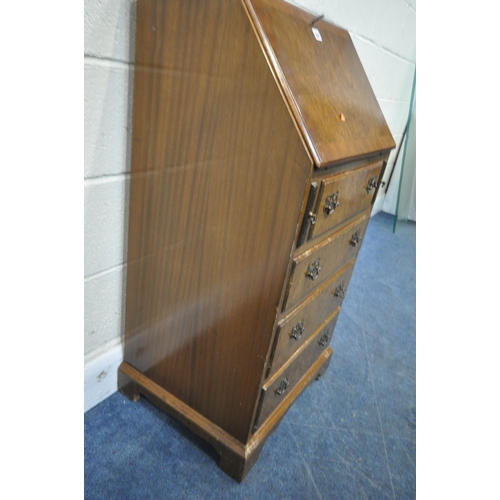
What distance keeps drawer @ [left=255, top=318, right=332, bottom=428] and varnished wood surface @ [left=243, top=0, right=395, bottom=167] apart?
22.4 inches

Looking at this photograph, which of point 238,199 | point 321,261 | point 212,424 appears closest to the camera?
point 238,199

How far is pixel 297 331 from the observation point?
0.97 m

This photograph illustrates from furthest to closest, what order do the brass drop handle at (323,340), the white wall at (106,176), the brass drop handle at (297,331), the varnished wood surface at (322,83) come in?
the brass drop handle at (323,340)
the brass drop handle at (297,331)
the white wall at (106,176)
the varnished wood surface at (322,83)

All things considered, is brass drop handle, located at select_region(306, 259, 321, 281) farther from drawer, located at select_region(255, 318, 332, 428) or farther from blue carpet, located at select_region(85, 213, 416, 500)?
blue carpet, located at select_region(85, 213, 416, 500)

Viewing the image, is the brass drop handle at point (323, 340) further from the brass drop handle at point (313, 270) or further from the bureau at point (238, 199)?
the brass drop handle at point (313, 270)

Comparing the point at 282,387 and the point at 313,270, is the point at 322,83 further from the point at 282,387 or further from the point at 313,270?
the point at 282,387

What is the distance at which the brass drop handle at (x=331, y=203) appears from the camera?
78 centimetres

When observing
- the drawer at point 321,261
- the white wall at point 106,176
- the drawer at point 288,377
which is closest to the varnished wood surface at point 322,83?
the drawer at point 321,261

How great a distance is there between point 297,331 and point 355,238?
32 cm

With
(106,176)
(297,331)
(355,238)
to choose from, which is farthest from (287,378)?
(106,176)

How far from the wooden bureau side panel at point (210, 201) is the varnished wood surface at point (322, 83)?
0.09ft

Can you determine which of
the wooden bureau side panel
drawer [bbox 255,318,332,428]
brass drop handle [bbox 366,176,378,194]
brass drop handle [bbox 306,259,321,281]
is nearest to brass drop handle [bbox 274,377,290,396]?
drawer [bbox 255,318,332,428]

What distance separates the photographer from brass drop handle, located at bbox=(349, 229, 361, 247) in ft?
3.53
